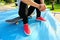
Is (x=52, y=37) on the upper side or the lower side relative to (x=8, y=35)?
lower

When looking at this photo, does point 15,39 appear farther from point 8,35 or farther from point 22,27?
point 22,27

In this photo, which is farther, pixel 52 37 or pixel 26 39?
pixel 52 37

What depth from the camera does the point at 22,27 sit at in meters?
2.29

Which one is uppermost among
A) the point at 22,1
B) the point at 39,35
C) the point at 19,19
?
the point at 22,1

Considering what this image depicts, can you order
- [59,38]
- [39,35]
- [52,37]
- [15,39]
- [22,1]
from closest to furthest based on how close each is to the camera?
1. [15,39]
2. [22,1]
3. [39,35]
4. [52,37]
5. [59,38]

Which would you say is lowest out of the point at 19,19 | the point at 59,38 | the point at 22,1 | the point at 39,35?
the point at 59,38

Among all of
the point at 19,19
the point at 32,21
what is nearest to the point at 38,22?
the point at 32,21

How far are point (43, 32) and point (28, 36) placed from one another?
341 mm

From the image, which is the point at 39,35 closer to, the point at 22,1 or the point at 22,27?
the point at 22,27

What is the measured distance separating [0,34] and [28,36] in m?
0.36

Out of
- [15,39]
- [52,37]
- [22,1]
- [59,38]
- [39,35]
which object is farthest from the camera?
[59,38]

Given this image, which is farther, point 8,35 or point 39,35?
point 39,35

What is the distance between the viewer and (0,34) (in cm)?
213

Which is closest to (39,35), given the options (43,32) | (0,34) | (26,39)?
(43,32)
